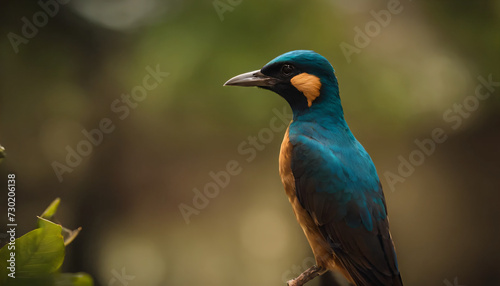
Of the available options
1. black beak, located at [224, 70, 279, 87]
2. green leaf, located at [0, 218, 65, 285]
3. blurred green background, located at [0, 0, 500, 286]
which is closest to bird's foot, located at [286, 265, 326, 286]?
black beak, located at [224, 70, 279, 87]

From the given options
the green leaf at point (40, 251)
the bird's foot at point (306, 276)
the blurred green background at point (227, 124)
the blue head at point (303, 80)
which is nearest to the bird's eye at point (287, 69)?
the blue head at point (303, 80)

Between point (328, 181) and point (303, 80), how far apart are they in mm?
353

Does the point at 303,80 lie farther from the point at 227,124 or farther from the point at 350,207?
the point at 227,124

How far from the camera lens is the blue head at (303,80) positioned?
1543mm

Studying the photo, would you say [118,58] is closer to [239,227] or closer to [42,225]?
[239,227]

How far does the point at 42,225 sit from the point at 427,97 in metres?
3.35

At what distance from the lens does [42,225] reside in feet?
2.77

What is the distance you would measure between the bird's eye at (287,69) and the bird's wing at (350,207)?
224mm

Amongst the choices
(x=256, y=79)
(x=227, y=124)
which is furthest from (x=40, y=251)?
(x=227, y=124)

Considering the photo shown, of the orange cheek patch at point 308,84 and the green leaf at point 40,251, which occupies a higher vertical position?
the orange cheek patch at point 308,84

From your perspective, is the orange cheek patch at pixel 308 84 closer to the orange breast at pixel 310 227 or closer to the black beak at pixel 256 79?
the black beak at pixel 256 79

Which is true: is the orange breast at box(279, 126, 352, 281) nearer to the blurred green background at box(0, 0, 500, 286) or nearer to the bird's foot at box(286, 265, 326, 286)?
the bird's foot at box(286, 265, 326, 286)

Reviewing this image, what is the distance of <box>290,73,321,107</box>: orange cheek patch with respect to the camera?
5.09ft

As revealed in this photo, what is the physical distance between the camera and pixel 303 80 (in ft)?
5.11
